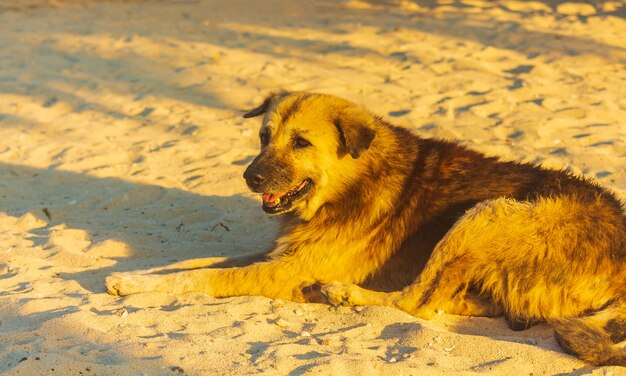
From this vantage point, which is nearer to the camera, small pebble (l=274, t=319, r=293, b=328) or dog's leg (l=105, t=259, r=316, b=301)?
small pebble (l=274, t=319, r=293, b=328)

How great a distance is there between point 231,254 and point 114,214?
142cm

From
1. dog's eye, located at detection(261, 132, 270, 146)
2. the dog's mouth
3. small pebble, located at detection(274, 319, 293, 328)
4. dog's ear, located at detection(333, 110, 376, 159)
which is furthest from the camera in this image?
dog's eye, located at detection(261, 132, 270, 146)

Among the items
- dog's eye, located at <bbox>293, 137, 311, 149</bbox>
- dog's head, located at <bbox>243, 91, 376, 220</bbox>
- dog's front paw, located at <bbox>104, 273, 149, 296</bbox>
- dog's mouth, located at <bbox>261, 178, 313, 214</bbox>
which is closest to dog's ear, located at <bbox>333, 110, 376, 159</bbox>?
dog's head, located at <bbox>243, 91, 376, 220</bbox>

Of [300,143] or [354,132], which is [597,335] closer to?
[354,132]

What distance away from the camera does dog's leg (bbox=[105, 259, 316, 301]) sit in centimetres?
532

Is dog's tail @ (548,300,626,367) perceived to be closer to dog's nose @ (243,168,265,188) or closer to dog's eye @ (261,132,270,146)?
dog's nose @ (243,168,265,188)

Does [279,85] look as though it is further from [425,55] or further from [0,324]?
[0,324]

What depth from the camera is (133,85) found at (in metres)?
11.0

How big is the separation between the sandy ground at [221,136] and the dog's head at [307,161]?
0.74 meters

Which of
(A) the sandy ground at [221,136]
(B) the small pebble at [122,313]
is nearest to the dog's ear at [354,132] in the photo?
(A) the sandy ground at [221,136]

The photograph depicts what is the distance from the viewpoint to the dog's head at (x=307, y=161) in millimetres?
5383

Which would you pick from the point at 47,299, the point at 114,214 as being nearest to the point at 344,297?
the point at 47,299

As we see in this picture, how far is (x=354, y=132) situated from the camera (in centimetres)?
530

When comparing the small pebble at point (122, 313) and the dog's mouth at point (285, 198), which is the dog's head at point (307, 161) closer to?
the dog's mouth at point (285, 198)
